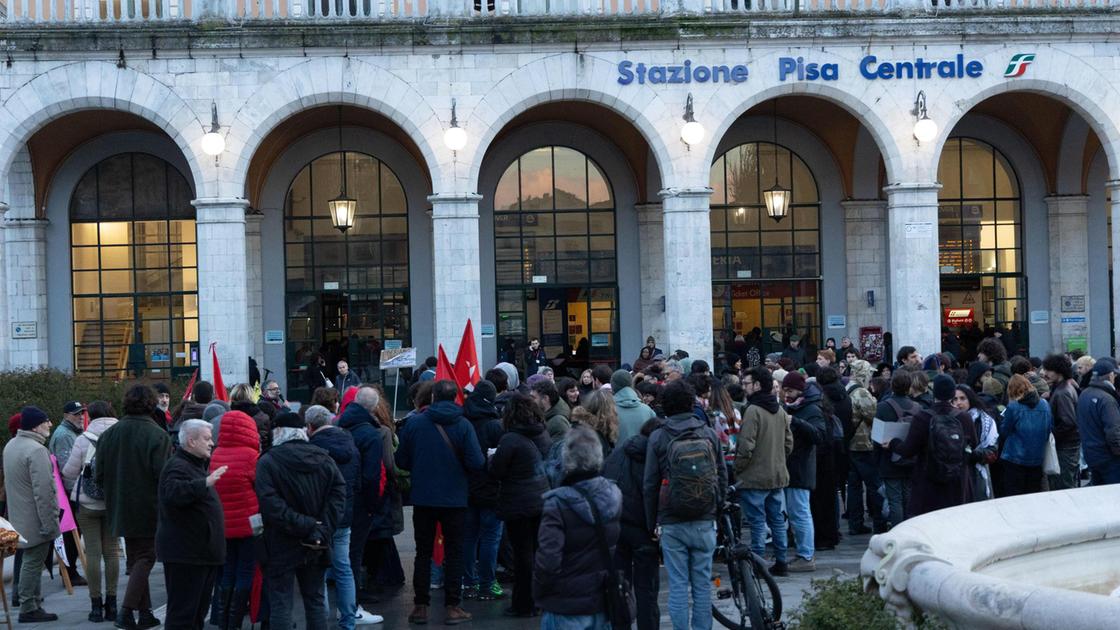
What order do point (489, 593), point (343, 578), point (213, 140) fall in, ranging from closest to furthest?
1. point (343, 578)
2. point (489, 593)
3. point (213, 140)

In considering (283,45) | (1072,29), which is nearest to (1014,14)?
(1072,29)

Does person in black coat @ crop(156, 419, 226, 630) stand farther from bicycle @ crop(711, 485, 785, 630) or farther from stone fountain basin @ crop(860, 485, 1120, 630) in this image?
stone fountain basin @ crop(860, 485, 1120, 630)

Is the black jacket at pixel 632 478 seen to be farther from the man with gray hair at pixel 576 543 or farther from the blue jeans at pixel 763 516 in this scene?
the blue jeans at pixel 763 516

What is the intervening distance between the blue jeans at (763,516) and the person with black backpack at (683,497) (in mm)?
2557

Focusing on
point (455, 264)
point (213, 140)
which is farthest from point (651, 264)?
point (213, 140)

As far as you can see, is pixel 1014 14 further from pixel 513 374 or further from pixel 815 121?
pixel 513 374

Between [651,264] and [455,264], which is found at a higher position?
[651,264]

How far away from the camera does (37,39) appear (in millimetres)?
21344

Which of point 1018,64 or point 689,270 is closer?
point 689,270

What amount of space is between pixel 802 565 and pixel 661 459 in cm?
352

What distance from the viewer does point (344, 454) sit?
9703 millimetres

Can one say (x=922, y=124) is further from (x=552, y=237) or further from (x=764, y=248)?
(x=552, y=237)

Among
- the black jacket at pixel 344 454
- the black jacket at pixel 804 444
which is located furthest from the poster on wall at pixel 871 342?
the black jacket at pixel 344 454

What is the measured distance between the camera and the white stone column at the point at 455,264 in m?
21.9
